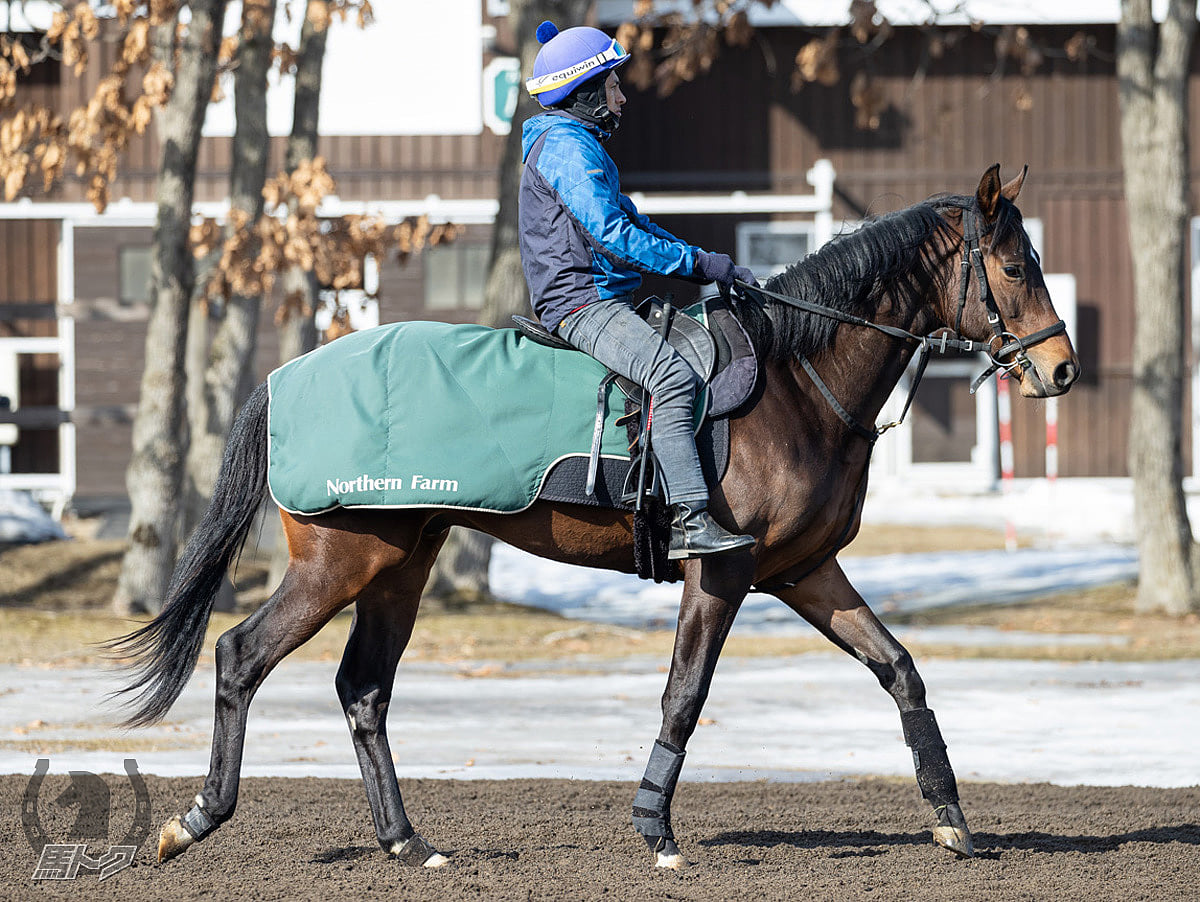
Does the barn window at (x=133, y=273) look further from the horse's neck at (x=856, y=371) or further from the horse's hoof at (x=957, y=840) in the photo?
the horse's hoof at (x=957, y=840)

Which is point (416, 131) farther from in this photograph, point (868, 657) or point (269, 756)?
point (868, 657)

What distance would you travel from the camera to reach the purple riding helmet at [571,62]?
500 cm

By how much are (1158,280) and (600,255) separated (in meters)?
8.56

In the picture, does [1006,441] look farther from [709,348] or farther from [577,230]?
[577,230]

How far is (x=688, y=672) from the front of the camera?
496 centimetres

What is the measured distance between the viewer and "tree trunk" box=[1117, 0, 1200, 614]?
39.9ft

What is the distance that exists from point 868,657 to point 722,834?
0.90 m

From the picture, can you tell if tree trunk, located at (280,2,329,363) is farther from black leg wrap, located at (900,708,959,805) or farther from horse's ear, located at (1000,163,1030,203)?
black leg wrap, located at (900,708,959,805)

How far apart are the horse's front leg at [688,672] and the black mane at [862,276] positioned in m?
0.78

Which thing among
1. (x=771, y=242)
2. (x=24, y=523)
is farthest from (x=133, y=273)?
(x=771, y=242)

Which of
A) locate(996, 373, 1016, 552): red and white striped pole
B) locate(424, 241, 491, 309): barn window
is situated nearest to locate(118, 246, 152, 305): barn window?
locate(424, 241, 491, 309): barn window

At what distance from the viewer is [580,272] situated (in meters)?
5.05

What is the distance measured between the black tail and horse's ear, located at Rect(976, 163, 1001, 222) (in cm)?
253

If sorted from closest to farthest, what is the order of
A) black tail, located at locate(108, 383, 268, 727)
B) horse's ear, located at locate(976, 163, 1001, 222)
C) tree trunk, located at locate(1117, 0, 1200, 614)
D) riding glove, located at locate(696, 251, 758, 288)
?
riding glove, located at locate(696, 251, 758, 288) < horse's ear, located at locate(976, 163, 1001, 222) < black tail, located at locate(108, 383, 268, 727) < tree trunk, located at locate(1117, 0, 1200, 614)
